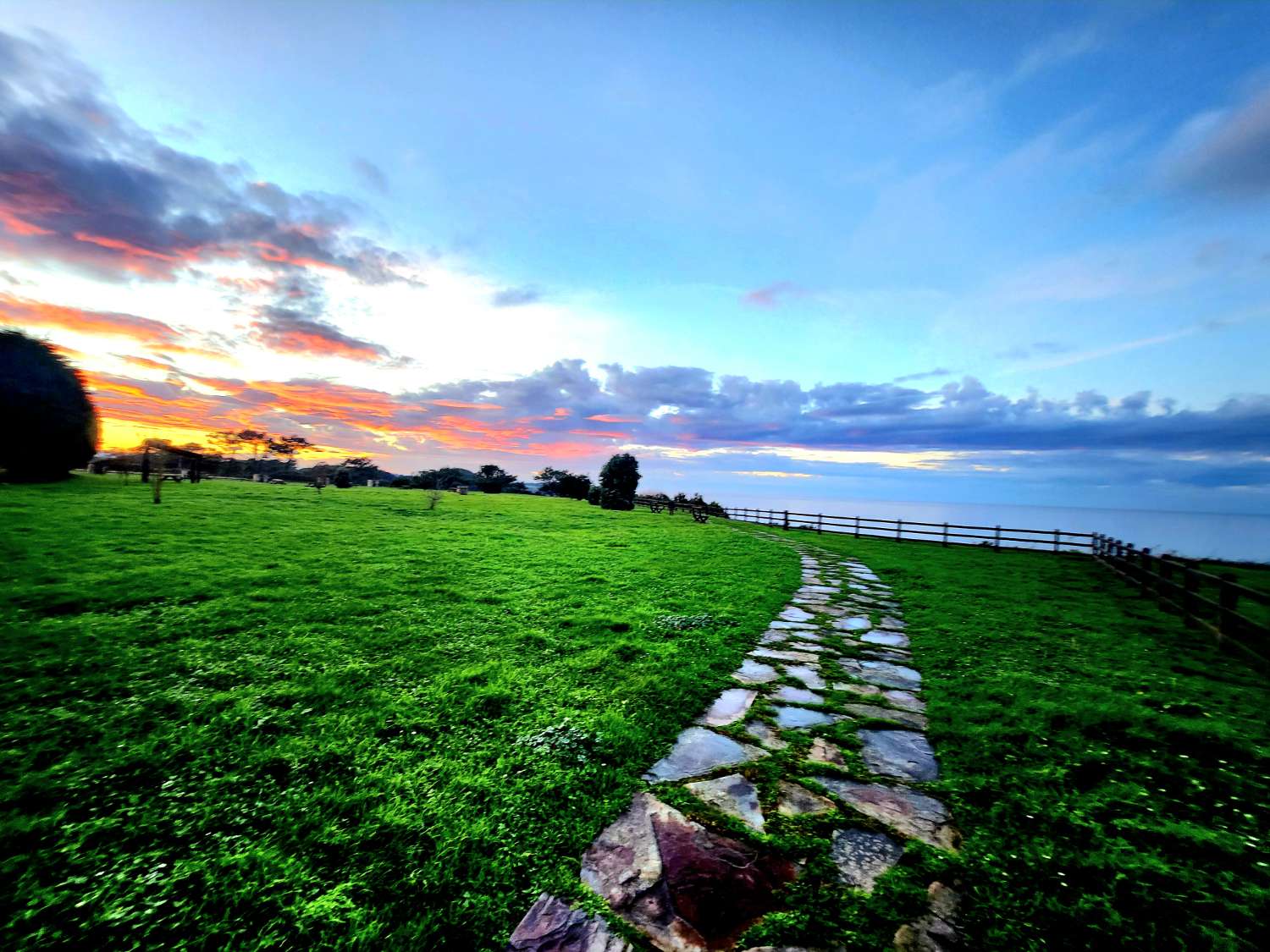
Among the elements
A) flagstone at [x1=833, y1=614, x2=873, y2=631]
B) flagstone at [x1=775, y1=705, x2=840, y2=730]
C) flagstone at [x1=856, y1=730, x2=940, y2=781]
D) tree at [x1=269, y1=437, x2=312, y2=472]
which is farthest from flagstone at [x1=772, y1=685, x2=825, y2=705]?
tree at [x1=269, y1=437, x2=312, y2=472]

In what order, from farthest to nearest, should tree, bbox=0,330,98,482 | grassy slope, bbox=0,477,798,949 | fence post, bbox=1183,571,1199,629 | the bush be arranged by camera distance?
the bush < tree, bbox=0,330,98,482 < fence post, bbox=1183,571,1199,629 < grassy slope, bbox=0,477,798,949

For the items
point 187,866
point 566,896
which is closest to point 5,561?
point 187,866

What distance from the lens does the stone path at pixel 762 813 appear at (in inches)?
86.3

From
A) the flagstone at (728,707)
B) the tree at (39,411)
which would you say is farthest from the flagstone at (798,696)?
the tree at (39,411)

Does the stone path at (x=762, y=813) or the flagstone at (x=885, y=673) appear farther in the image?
the flagstone at (x=885, y=673)

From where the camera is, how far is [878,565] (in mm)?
14414

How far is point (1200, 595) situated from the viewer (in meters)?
9.12

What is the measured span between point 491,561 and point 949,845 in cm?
968

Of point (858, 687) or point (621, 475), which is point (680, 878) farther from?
point (621, 475)

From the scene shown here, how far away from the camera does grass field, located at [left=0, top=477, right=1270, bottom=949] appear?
2.20 m

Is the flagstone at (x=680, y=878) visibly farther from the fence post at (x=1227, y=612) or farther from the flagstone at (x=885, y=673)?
the fence post at (x=1227, y=612)

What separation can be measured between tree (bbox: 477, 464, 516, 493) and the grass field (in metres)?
49.4

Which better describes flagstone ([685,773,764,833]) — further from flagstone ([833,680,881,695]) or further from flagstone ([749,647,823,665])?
flagstone ([749,647,823,665])

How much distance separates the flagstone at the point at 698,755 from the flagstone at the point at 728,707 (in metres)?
0.22
